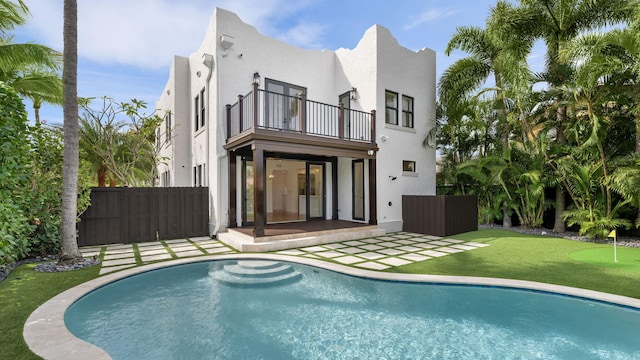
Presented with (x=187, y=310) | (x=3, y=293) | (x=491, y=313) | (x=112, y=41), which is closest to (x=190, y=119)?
(x=112, y=41)

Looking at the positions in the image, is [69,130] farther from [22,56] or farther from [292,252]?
[292,252]

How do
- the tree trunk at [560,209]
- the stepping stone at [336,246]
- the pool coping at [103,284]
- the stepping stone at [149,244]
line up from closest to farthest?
1. the pool coping at [103,284]
2. the stepping stone at [336,246]
3. the stepping stone at [149,244]
4. the tree trunk at [560,209]

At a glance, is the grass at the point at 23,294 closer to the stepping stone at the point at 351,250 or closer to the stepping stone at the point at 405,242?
the stepping stone at the point at 351,250

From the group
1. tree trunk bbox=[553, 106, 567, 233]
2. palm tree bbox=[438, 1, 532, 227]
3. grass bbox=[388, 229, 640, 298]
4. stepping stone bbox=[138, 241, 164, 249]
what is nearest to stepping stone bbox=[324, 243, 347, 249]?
grass bbox=[388, 229, 640, 298]

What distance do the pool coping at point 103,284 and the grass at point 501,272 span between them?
0.14 m

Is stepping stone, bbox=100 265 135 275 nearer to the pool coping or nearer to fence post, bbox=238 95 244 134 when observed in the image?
the pool coping

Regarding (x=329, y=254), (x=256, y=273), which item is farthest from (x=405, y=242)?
(x=256, y=273)

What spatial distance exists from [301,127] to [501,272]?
6267 mm

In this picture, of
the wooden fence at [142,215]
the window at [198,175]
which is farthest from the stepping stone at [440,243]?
the window at [198,175]

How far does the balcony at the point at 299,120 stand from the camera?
364 inches

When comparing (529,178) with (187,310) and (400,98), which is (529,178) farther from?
(187,310)

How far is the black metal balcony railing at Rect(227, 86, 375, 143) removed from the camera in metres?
9.82

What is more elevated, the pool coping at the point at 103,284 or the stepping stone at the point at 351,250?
the pool coping at the point at 103,284

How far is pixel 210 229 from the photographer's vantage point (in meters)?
10.1
